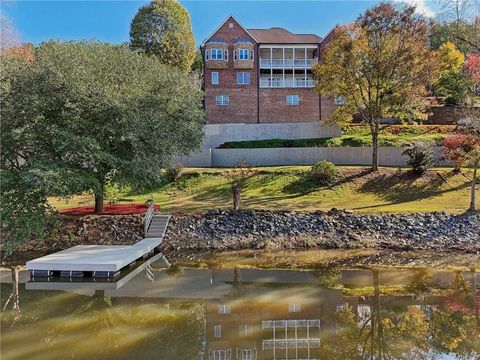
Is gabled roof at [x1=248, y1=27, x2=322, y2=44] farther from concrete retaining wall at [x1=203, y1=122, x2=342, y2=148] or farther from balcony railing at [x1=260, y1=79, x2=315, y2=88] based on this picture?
concrete retaining wall at [x1=203, y1=122, x2=342, y2=148]

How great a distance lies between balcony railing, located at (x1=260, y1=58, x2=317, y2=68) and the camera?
1721 inches

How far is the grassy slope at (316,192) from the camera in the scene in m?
24.8

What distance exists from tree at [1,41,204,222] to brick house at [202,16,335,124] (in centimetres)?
2149

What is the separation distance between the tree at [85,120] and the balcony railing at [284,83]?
75.2ft

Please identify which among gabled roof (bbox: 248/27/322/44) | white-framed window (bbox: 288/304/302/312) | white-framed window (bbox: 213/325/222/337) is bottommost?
white-framed window (bbox: 288/304/302/312)

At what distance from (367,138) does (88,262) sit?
25625 mm

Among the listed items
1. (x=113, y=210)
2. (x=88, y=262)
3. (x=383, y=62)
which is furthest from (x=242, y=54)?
(x=88, y=262)

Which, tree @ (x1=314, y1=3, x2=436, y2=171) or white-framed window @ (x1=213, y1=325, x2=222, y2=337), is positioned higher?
tree @ (x1=314, y1=3, x2=436, y2=171)

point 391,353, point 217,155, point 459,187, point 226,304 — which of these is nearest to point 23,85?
point 226,304

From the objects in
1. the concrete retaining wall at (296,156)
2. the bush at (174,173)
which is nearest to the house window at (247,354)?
the bush at (174,173)

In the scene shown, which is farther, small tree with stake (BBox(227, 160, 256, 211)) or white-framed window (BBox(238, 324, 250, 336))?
small tree with stake (BBox(227, 160, 256, 211))

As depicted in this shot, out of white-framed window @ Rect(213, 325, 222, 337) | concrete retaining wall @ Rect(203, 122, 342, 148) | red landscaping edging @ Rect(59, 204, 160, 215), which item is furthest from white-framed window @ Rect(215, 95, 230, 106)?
white-framed window @ Rect(213, 325, 222, 337)

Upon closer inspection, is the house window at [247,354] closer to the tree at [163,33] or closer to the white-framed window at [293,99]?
the white-framed window at [293,99]

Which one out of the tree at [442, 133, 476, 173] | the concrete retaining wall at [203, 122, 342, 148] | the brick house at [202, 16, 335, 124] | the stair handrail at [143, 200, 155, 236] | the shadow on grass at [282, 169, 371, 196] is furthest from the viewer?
the brick house at [202, 16, 335, 124]
